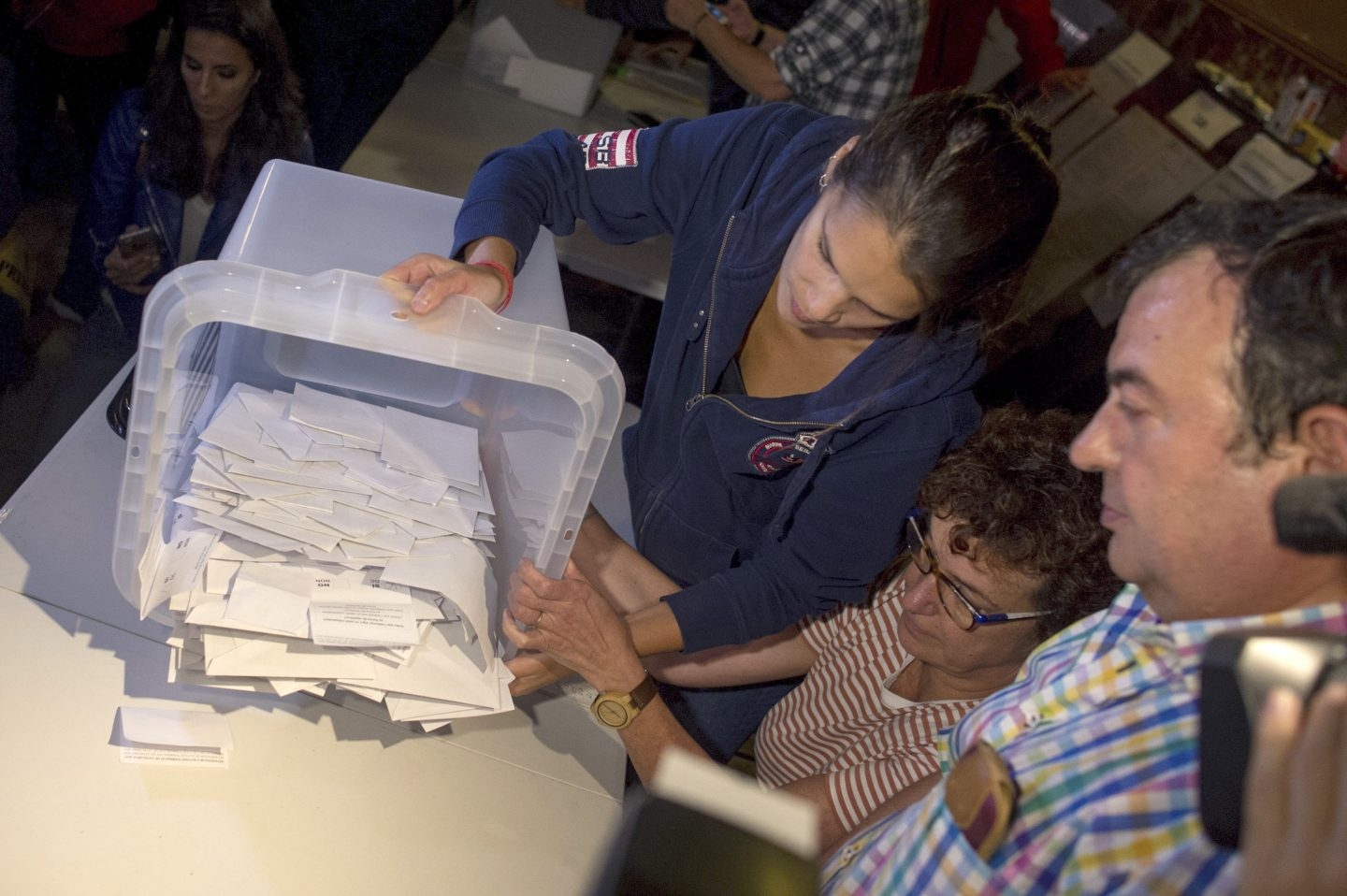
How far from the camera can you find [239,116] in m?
1.89

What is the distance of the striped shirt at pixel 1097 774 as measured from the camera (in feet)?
2.46

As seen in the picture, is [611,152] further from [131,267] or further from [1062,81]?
[1062,81]

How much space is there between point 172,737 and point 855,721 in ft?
2.82

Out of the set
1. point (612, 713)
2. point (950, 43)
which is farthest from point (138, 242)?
point (950, 43)

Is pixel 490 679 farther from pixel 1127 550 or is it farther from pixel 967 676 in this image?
pixel 1127 550

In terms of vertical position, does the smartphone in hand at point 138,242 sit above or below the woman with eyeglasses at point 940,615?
below

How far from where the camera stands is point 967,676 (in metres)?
1.45

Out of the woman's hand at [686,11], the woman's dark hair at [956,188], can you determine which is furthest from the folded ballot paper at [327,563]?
the woman's hand at [686,11]

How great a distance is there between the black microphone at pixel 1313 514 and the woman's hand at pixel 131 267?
1882 millimetres

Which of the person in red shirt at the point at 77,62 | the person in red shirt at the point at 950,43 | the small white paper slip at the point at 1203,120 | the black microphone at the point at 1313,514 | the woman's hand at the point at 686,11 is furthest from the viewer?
the small white paper slip at the point at 1203,120

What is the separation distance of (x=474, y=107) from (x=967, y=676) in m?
1.88

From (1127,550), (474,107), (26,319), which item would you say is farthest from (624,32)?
(1127,550)

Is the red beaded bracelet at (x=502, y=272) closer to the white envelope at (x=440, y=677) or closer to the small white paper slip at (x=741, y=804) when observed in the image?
the white envelope at (x=440, y=677)

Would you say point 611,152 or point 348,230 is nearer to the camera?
point 348,230
